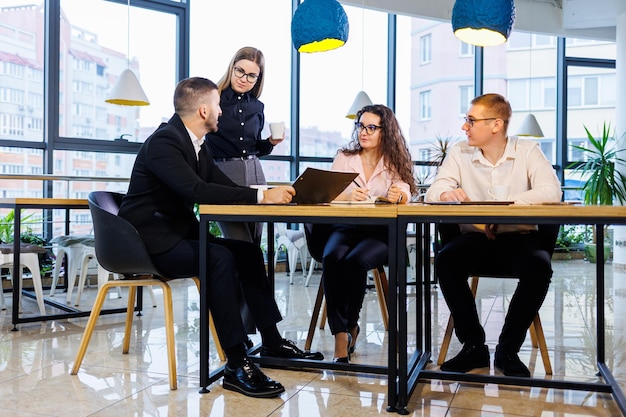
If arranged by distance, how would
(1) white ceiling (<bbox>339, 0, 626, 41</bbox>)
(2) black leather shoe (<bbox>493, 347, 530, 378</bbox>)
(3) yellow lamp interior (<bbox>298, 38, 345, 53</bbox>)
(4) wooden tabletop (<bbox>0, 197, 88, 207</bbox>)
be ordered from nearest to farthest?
(2) black leather shoe (<bbox>493, 347, 530, 378</bbox>), (3) yellow lamp interior (<bbox>298, 38, 345, 53</bbox>), (4) wooden tabletop (<bbox>0, 197, 88, 207</bbox>), (1) white ceiling (<bbox>339, 0, 626, 41</bbox>)

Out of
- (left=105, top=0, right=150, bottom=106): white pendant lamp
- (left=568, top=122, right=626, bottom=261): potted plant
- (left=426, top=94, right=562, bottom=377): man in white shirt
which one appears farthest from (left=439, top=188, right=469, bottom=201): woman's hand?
(left=568, top=122, right=626, bottom=261): potted plant

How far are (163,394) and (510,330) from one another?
4.47 feet

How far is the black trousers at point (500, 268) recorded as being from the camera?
247 cm

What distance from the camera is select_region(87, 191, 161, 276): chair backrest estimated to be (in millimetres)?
2371

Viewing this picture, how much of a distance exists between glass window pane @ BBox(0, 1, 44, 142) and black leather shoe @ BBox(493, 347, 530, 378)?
452 centimetres

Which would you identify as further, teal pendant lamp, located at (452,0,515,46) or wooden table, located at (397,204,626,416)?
teal pendant lamp, located at (452,0,515,46)

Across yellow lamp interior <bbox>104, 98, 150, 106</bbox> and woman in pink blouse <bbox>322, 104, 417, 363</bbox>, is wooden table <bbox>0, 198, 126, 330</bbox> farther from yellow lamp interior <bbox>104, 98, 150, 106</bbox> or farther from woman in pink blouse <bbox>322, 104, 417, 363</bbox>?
yellow lamp interior <bbox>104, 98, 150, 106</bbox>

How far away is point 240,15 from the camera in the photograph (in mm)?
6734

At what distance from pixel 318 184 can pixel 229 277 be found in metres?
0.47

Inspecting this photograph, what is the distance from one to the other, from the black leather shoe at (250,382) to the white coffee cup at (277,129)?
1.04m

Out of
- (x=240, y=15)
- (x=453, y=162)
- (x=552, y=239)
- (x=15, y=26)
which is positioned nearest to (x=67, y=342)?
(x=453, y=162)

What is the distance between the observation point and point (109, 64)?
608cm

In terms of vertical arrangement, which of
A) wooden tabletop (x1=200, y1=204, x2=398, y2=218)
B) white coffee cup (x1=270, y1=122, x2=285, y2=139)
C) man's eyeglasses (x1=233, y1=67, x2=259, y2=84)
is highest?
man's eyeglasses (x1=233, y1=67, x2=259, y2=84)

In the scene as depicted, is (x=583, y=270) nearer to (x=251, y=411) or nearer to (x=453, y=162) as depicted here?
(x=453, y=162)
